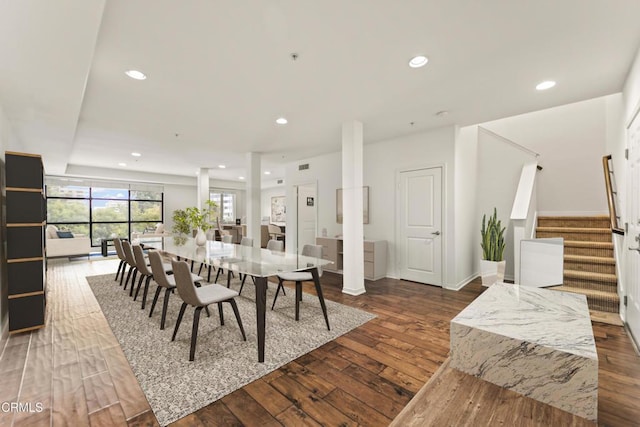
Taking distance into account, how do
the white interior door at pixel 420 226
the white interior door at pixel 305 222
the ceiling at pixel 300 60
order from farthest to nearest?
the white interior door at pixel 305 222 < the white interior door at pixel 420 226 < the ceiling at pixel 300 60

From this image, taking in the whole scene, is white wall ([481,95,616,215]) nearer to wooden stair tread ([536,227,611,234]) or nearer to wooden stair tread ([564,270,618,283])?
wooden stair tread ([536,227,611,234])

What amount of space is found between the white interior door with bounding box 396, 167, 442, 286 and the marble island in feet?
9.42

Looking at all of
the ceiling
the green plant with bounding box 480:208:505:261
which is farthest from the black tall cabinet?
the green plant with bounding box 480:208:505:261

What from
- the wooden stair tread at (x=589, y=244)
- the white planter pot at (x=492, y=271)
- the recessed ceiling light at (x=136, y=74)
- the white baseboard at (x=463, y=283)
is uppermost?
the recessed ceiling light at (x=136, y=74)

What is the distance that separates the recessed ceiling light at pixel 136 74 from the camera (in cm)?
255

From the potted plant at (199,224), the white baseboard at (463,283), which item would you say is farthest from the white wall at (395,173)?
the potted plant at (199,224)

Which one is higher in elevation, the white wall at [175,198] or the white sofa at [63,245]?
the white wall at [175,198]

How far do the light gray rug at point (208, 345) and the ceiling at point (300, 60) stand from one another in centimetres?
242

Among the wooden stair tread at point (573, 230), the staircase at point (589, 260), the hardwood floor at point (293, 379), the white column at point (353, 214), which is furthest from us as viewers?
the white column at point (353, 214)

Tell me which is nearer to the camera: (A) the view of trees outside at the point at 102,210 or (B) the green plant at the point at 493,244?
(B) the green plant at the point at 493,244

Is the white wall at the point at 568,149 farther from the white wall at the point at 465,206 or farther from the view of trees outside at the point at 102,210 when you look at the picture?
the view of trees outside at the point at 102,210

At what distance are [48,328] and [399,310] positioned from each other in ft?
12.8

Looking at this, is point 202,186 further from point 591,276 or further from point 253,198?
point 591,276

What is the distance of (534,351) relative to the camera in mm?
1068
